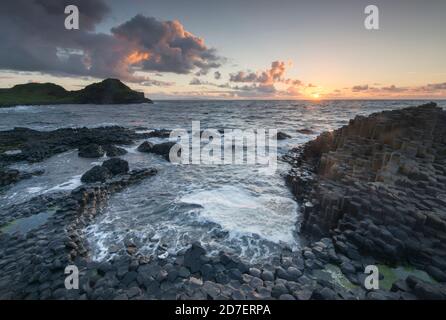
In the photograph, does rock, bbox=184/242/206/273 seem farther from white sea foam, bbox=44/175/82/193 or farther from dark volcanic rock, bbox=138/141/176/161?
dark volcanic rock, bbox=138/141/176/161

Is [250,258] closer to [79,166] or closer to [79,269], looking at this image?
[79,269]

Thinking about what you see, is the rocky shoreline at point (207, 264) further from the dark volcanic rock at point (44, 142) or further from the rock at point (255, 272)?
the dark volcanic rock at point (44, 142)

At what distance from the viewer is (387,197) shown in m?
8.35

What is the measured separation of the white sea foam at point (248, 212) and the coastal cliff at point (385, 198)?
2.47ft

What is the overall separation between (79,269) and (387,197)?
9.83 meters

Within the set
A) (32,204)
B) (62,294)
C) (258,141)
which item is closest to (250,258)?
(62,294)

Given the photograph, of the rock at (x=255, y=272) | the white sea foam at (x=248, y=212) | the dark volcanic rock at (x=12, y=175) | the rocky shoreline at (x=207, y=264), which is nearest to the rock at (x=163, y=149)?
the dark volcanic rock at (x=12, y=175)

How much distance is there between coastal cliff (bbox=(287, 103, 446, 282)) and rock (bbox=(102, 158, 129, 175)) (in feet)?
33.1

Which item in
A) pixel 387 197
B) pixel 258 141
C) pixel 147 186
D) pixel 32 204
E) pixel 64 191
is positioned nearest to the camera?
pixel 387 197

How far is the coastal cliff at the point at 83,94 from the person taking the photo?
4690 inches

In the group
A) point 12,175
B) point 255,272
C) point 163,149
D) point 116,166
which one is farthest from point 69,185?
point 255,272

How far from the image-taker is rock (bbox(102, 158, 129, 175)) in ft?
49.0

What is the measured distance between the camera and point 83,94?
121375 mm
